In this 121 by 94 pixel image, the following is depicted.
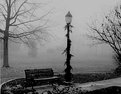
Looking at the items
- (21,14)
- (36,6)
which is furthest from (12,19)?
(36,6)

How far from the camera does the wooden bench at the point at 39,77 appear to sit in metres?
12.7

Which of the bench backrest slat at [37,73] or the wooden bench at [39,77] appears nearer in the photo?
the wooden bench at [39,77]

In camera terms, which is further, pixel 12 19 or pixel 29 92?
pixel 12 19

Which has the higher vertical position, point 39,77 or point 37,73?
point 37,73

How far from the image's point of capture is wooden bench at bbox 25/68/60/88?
12.7 meters

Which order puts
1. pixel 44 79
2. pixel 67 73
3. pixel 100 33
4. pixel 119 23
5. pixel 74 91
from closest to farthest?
pixel 74 91 < pixel 44 79 < pixel 67 73 < pixel 119 23 < pixel 100 33

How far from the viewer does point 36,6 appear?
28.5 meters

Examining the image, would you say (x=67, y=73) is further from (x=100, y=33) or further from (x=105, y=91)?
(x=100, y=33)

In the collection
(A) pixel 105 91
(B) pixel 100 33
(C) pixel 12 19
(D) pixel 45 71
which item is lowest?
(A) pixel 105 91

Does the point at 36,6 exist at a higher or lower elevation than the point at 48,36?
higher

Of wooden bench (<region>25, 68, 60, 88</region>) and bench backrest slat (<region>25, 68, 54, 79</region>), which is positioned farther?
bench backrest slat (<region>25, 68, 54, 79</region>)

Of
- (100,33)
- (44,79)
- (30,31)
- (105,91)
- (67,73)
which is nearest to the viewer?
(105,91)

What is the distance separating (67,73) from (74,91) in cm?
362

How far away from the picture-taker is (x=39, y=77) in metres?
13.8
